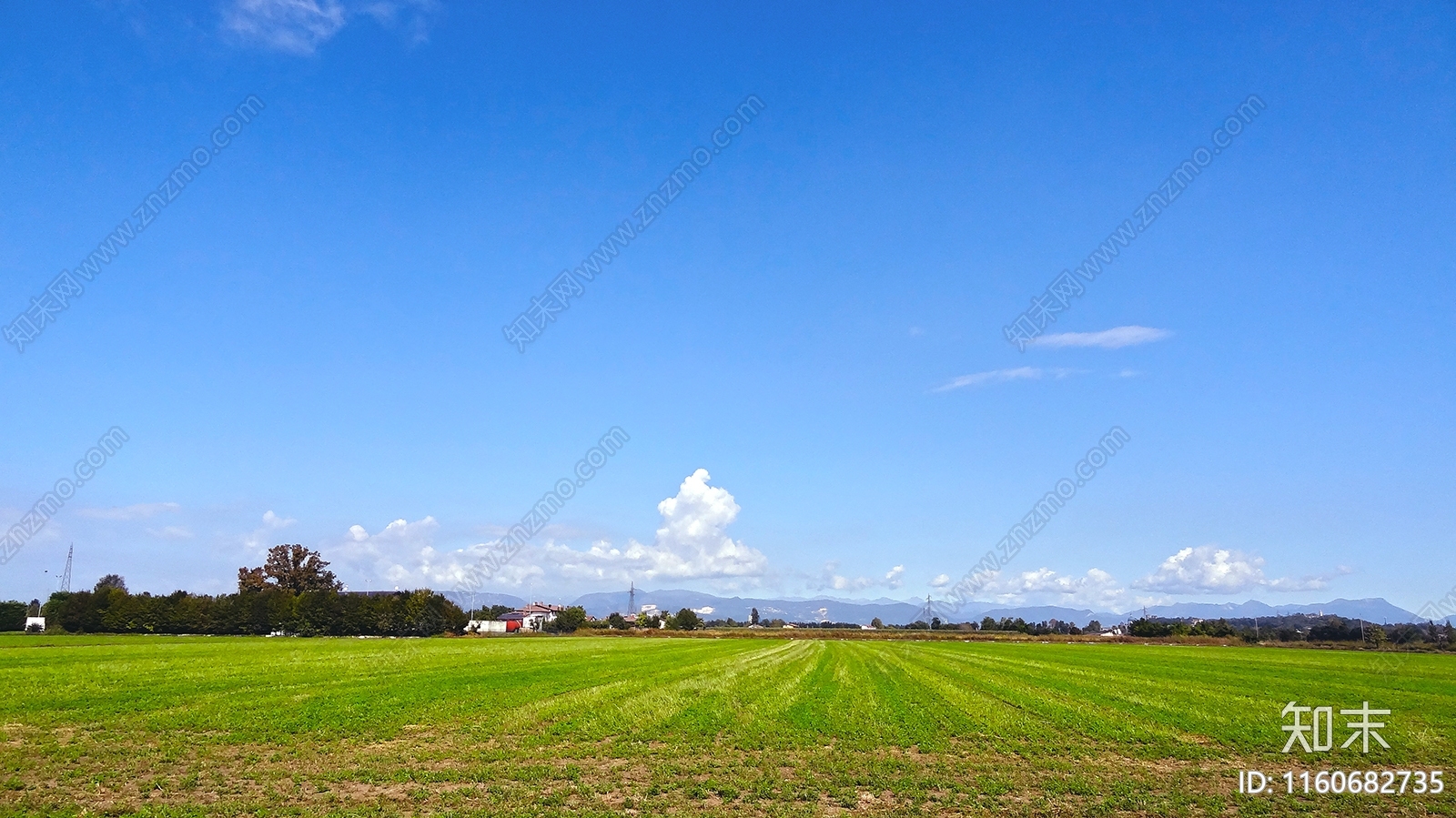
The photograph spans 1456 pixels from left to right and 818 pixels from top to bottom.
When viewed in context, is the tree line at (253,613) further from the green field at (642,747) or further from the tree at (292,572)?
the green field at (642,747)

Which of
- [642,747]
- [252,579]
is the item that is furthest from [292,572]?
[642,747]

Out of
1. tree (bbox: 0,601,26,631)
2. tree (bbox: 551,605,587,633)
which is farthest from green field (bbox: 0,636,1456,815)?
tree (bbox: 551,605,587,633)

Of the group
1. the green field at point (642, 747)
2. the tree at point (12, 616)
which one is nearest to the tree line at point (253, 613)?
the tree at point (12, 616)

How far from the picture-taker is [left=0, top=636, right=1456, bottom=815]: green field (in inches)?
543

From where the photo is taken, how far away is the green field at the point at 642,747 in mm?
13797

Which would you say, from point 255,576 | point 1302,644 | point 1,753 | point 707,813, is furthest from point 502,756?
point 255,576

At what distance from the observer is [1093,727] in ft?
73.8

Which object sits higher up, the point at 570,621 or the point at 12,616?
the point at 12,616

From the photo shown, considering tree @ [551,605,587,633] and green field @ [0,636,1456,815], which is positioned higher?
green field @ [0,636,1456,815]

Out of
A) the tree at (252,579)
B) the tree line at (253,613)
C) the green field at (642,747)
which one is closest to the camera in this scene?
the green field at (642,747)

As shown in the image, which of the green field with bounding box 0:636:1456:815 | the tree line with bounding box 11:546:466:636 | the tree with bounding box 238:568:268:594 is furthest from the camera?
the tree with bounding box 238:568:268:594

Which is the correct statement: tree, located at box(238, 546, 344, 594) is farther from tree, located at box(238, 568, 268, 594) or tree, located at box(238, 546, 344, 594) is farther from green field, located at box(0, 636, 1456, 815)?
green field, located at box(0, 636, 1456, 815)

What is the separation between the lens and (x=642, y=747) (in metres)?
18.4

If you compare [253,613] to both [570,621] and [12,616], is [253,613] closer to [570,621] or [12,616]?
[12,616]
